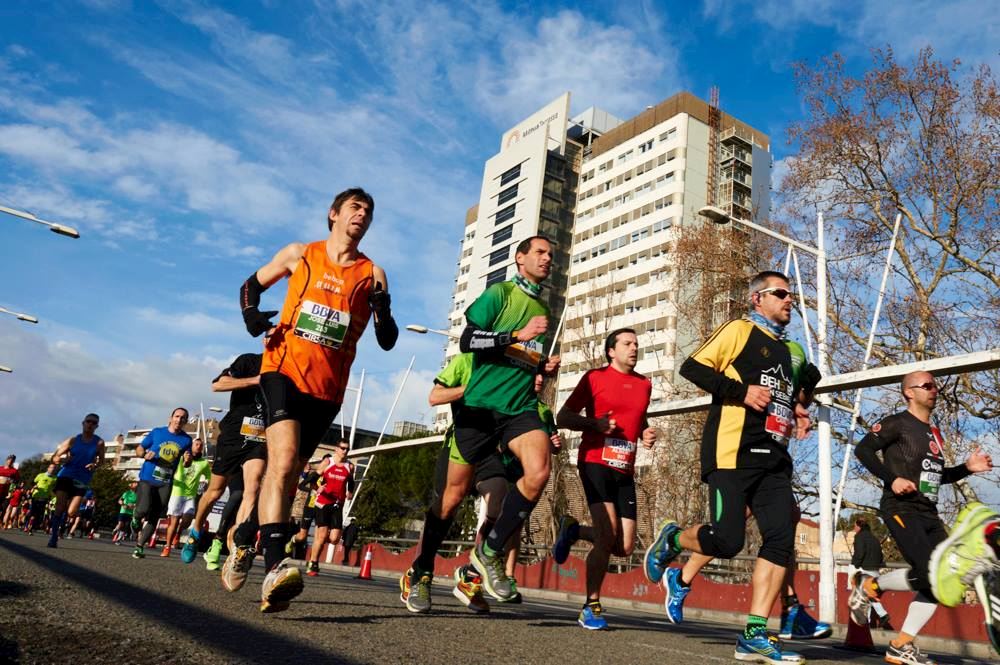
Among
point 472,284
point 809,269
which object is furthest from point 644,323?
point 809,269

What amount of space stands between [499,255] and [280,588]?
85508 millimetres

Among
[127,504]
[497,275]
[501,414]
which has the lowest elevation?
[127,504]

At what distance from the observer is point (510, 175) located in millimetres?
91000

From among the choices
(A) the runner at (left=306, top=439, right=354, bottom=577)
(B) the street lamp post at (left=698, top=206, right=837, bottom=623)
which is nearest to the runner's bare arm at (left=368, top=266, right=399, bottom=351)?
(A) the runner at (left=306, top=439, right=354, bottom=577)

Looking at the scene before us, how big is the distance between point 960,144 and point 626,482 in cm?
1717

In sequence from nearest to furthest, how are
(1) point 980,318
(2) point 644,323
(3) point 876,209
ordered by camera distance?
(1) point 980,318, (3) point 876,209, (2) point 644,323

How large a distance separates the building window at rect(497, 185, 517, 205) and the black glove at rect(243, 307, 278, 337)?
281 ft

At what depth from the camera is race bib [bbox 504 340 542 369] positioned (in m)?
5.38

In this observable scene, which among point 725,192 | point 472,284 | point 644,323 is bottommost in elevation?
point 644,323

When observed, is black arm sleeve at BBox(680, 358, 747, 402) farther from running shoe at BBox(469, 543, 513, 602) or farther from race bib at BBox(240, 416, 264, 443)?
race bib at BBox(240, 416, 264, 443)

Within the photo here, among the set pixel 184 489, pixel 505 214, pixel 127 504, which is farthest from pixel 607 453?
pixel 505 214

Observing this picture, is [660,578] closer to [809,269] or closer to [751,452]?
[751,452]

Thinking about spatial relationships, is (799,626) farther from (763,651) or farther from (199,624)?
(199,624)

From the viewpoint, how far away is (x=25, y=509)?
1329 inches
